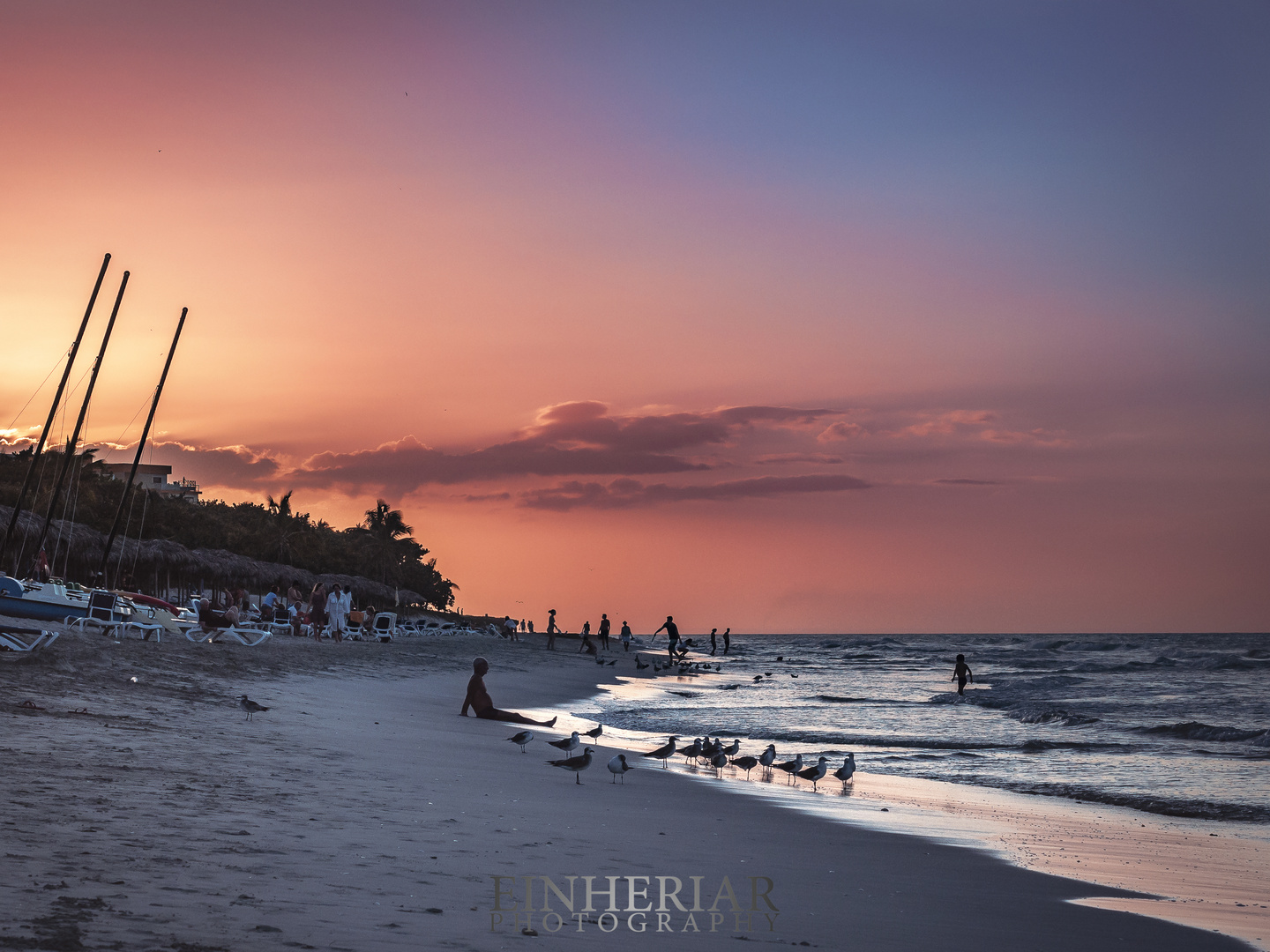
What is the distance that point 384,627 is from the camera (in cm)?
4206

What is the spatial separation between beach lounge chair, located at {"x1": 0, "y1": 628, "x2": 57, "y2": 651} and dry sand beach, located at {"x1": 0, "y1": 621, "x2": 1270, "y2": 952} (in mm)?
968

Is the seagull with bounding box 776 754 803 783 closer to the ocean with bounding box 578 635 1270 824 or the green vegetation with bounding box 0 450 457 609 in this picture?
the ocean with bounding box 578 635 1270 824

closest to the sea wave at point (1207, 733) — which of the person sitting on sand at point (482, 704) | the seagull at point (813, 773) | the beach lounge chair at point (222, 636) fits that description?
the seagull at point (813, 773)

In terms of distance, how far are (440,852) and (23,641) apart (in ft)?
37.6

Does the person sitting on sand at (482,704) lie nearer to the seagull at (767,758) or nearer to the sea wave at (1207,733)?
the seagull at (767,758)

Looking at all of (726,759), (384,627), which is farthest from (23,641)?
(384,627)

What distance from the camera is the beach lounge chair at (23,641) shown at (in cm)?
1386

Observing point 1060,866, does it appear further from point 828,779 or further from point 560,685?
point 560,685

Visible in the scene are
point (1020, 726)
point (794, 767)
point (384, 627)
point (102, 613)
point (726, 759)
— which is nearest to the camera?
point (794, 767)

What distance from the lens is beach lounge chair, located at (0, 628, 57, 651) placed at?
13859mm

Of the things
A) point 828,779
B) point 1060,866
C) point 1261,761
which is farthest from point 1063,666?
point 1060,866

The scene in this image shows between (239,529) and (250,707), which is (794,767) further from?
(239,529)

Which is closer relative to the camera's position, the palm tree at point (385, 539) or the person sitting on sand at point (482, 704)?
the person sitting on sand at point (482, 704)

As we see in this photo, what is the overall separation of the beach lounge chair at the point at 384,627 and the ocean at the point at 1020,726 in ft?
35.8
